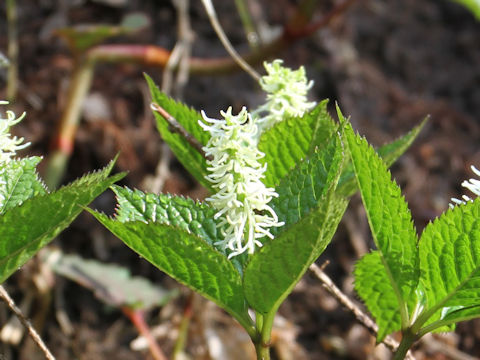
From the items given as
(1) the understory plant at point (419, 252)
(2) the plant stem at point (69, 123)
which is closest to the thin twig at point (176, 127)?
(1) the understory plant at point (419, 252)

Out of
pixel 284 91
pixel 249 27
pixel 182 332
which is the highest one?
pixel 249 27

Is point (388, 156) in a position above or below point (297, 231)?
above

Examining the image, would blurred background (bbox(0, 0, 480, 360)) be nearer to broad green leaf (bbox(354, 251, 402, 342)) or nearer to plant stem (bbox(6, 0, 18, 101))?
plant stem (bbox(6, 0, 18, 101))

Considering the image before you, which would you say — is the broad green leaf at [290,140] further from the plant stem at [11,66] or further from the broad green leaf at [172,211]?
the plant stem at [11,66]

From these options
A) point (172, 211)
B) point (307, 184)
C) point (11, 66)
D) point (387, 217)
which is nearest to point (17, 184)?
point (172, 211)

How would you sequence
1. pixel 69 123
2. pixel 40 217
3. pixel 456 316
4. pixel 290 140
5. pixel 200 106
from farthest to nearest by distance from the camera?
pixel 200 106, pixel 69 123, pixel 290 140, pixel 456 316, pixel 40 217

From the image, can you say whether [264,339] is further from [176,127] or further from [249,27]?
[249,27]

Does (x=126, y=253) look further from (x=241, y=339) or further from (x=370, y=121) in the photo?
(x=370, y=121)
